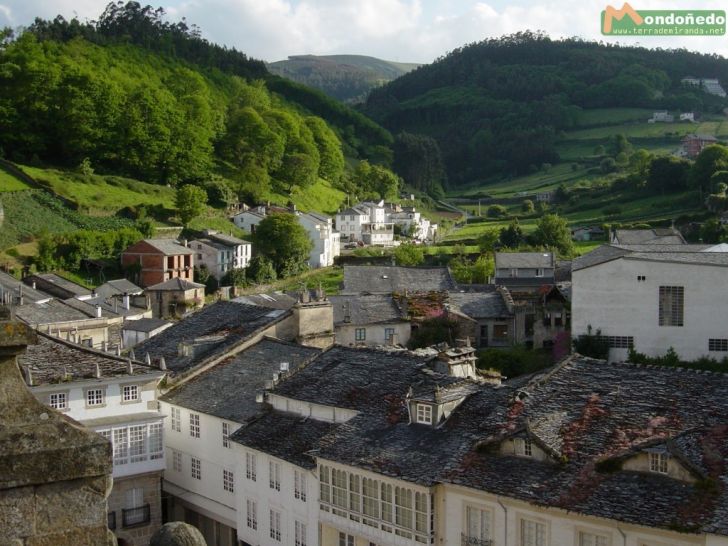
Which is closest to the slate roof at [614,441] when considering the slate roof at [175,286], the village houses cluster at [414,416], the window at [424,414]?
the village houses cluster at [414,416]

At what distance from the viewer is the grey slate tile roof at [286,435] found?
27031mm

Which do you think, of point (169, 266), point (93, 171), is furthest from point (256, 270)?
point (93, 171)

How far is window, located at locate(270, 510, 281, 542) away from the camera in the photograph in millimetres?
28531

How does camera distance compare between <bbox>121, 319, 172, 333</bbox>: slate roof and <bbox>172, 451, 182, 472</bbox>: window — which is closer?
<bbox>172, 451, 182, 472</bbox>: window

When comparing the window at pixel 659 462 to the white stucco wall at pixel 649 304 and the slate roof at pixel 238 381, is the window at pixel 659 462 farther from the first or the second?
the white stucco wall at pixel 649 304

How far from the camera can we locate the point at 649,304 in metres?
45.4

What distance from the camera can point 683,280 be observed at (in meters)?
44.6

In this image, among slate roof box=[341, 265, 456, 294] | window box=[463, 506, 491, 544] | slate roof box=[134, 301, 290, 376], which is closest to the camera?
window box=[463, 506, 491, 544]

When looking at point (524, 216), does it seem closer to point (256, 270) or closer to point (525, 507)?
point (256, 270)

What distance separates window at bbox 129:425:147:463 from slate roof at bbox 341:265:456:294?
32385 mm

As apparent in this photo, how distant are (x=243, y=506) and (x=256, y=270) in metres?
61.7

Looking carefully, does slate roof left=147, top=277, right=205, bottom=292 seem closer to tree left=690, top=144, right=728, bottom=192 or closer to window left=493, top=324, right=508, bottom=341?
window left=493, top=324, right=508, bottom=341

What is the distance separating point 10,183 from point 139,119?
21586mm

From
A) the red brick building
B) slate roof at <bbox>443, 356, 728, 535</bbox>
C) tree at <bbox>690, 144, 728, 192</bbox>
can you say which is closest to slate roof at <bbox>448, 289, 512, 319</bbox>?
slate roof at <bbox>443, 356, 728, 535</bbox>
